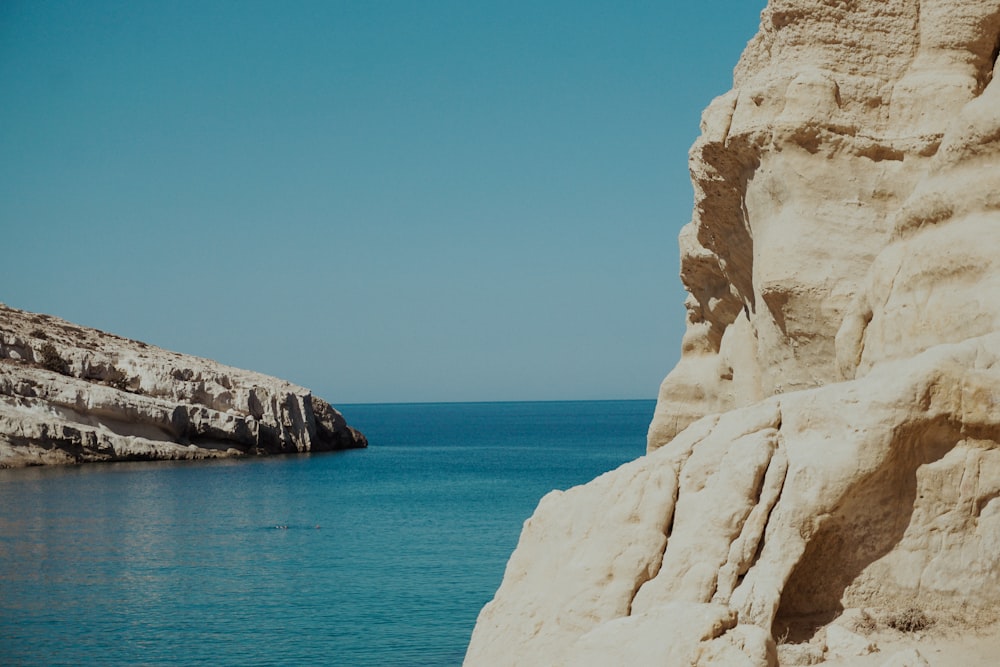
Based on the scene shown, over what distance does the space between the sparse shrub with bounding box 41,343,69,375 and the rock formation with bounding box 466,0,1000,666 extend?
53.9 m

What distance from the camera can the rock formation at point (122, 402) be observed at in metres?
59.2

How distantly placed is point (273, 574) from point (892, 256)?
21.8m

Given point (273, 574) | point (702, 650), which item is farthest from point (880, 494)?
point (273, 574)

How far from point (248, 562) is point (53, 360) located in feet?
112

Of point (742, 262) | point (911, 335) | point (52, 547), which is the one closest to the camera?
point (911, 335)

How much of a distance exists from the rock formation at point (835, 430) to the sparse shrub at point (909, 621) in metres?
0.03

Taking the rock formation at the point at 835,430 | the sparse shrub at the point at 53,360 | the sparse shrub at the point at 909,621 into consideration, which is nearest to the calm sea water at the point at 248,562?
the sparse shrub at the point at 53,360

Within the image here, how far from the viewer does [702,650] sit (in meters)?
9.23

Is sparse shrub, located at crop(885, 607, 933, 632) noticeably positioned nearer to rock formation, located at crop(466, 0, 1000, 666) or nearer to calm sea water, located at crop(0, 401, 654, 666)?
rock formation, located at crop(466, 0, 1000, 666)

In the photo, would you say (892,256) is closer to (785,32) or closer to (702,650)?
(785,32)

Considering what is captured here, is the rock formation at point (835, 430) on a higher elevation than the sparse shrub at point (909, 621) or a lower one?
higher

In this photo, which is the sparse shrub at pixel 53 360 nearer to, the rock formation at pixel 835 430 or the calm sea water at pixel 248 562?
the calm sea water at pixel 248 562

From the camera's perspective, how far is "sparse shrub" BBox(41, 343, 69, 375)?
2457 inches

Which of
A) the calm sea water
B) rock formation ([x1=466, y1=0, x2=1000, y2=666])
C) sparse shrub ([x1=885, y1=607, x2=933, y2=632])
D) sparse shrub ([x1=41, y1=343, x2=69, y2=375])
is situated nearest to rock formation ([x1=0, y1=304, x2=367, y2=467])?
sparse shrub ([x1=41, y1=343, x2=69, y2=375])
